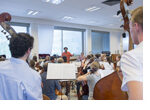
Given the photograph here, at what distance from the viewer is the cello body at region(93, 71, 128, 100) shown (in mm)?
1293

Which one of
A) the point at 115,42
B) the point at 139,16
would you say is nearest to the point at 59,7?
the point at 139,16

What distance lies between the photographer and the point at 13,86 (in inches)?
44.3

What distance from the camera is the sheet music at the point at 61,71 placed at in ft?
8.02

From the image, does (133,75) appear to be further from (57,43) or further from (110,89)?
(57,43)

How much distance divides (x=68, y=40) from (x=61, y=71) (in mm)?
7503

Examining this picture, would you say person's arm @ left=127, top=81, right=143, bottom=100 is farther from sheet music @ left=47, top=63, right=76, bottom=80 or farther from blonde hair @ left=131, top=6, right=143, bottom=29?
sheet music @ left=47, top=63, right=76, bottom=80

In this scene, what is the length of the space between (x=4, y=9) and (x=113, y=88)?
6.39 m

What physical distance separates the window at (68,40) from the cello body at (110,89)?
7786 mm

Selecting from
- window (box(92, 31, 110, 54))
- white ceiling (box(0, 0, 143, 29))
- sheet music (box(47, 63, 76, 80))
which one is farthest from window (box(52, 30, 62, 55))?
sheet music (box(47, 63, 76, 80))

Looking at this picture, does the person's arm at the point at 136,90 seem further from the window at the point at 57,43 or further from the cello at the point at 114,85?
the window at the point at 57,43

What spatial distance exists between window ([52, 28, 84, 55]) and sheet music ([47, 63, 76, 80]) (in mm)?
6592
